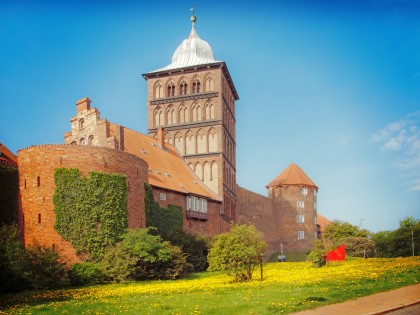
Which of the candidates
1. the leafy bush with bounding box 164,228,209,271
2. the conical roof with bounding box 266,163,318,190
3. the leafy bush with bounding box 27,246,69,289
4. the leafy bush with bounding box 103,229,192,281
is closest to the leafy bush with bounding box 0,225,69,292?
the leafy bush with bounding box 27,246,69,289

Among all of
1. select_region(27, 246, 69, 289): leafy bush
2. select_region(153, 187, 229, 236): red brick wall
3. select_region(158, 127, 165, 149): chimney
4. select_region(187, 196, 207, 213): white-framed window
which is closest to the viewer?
select_region(27, 246, 69, 289): leafy bush

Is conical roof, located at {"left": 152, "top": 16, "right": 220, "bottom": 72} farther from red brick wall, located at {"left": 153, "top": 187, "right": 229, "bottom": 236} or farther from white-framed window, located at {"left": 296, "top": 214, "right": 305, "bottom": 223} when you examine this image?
white-framed window, located at {"left": 296, "top": 214, "right": 305, "bottom": 223}

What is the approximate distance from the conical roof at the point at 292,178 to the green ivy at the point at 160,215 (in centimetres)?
3755

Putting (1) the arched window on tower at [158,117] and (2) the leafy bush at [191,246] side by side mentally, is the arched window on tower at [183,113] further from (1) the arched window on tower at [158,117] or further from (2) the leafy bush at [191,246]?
(2) the leafy bush at [191,246]

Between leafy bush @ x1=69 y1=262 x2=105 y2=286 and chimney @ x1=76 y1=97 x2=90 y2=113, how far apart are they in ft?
58.0

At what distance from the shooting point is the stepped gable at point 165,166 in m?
48.4

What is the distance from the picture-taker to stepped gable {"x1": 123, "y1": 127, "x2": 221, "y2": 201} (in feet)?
159

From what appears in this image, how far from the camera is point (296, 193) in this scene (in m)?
83.8

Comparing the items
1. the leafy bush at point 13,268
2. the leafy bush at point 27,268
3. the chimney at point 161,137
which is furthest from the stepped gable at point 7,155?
the chimney at point 161,137

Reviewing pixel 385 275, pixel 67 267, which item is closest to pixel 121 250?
pixel 67 267

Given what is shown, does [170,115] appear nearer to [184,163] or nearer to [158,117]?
[158,117]

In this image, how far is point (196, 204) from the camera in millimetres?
52406

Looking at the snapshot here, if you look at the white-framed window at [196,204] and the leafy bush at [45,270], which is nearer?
the leafy bush at [45,270]

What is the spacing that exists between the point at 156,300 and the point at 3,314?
5.20 meters
